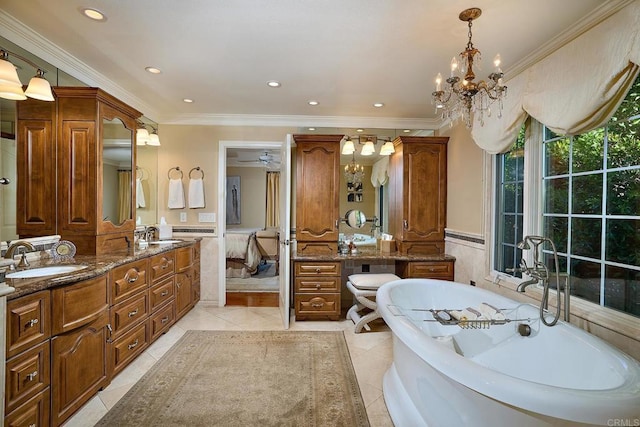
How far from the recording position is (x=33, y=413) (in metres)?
1.60

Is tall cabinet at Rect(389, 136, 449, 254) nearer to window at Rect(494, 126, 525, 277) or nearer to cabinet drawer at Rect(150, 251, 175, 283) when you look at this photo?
window at Rect(494, 126, 525, 277)

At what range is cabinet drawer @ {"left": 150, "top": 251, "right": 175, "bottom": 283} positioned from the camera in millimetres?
2830

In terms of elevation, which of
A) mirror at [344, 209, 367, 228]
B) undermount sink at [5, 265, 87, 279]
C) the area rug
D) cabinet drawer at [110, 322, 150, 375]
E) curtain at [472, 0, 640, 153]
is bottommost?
the area rug

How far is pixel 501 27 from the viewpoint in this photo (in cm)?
196

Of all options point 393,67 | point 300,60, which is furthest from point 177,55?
point 393,67

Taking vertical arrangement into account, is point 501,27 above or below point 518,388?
above

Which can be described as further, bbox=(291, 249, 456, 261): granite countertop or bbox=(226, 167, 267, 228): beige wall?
bbox=(226, 167, 267, 228): beige wall

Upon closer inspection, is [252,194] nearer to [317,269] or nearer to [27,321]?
[317,269]

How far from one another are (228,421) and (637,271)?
2438 millimetres

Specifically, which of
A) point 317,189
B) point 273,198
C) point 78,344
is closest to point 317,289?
point 317,189

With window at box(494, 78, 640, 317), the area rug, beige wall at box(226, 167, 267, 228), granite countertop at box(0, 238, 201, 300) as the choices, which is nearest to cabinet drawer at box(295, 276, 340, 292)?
the area rug

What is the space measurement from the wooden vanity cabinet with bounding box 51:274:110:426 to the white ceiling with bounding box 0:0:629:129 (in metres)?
1.63

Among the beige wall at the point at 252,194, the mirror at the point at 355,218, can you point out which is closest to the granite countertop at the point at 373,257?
the mirror at the point at 355,218

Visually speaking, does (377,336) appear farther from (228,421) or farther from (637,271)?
(637,271)
